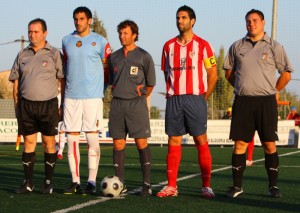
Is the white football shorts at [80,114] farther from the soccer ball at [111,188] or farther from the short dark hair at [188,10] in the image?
the short dark hair at [188,10]

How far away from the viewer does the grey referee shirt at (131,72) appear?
9.24 metres

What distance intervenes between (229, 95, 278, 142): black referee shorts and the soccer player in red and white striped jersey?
39 centimetres

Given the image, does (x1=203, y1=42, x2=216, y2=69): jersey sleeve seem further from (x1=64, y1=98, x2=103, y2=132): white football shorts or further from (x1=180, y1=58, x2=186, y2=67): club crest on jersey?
(x1=64, y1=98, x2=103, y2=132): white football shorts

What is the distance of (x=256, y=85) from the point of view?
29.7 ft

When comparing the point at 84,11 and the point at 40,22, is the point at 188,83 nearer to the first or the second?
the point at 84,11

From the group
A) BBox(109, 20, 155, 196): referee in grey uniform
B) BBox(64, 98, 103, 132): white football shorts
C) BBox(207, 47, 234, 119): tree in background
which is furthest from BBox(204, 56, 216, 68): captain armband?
BBox(207, 47, 234, 119): tree in background

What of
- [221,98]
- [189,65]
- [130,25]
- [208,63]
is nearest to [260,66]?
[208,63]

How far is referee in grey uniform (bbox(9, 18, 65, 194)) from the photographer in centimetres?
926

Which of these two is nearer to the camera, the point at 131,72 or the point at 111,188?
the point at 111,188

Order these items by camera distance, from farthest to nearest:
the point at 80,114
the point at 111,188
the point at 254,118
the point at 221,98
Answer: the point at 221,98 → the point at 80,114 → the point at 254,118 → the point at 111,188

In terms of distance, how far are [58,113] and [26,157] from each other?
0.67 metres

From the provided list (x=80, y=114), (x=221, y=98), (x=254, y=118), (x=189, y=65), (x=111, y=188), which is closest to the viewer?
(x=111, y=188)

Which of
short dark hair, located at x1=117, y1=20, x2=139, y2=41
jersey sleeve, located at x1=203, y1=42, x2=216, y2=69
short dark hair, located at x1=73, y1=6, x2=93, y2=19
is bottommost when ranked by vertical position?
jersey sleeve, located at x1=203, y1=42, x2=216, y2=69

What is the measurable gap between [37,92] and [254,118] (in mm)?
2601
